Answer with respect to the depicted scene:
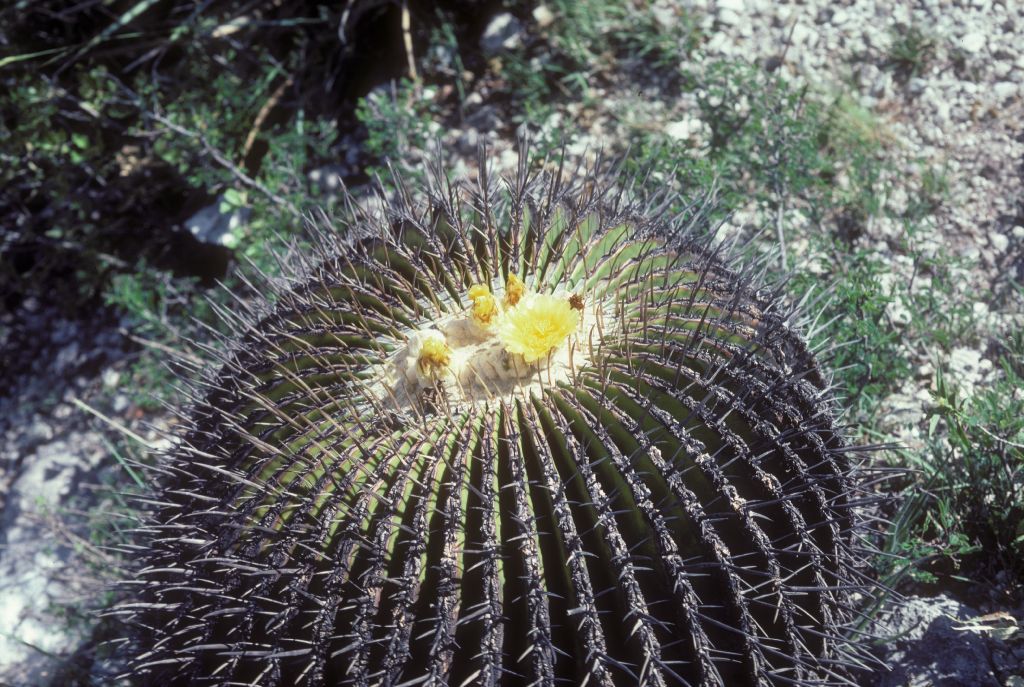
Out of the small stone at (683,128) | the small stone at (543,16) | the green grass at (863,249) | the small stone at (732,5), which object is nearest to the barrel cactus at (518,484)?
the green grass at (863,249)

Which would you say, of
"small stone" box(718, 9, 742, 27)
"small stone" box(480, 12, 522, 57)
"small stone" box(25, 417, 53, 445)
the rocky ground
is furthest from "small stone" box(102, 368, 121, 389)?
"small stone" box(718, 9, 742, 27)

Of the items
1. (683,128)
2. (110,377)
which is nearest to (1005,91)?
(683,128)

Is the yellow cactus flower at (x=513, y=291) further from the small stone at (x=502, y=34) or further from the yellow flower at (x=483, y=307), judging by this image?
the small stone at (x=502, y=34)

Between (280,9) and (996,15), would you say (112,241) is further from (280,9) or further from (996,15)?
(996,15)

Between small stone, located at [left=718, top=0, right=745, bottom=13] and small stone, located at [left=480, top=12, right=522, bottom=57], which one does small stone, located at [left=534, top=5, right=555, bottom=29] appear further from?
small stone, located at [left=718, top=0, right=745, bottom=13]

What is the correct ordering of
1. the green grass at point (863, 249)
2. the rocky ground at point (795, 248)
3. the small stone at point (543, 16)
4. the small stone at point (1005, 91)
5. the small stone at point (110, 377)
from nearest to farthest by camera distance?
the green grass at point (863, 249) → the rocky ground at point (795, 248) → the small stone at point (1005, 91) → the small stone at point (110, 377) → the small stone at point (543, 16)

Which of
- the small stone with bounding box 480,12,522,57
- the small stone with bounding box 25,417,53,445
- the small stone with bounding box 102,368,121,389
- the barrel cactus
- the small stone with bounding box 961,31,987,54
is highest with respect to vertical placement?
the small stone with bounding box 480,12,522,57
